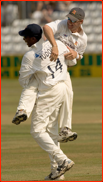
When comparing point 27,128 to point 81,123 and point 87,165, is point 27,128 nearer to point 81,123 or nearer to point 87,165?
point 81,123

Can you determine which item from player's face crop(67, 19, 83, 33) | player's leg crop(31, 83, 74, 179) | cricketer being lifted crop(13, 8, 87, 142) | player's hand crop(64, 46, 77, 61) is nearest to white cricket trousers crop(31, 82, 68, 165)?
player's leg crop(31, 83, 74, 179)

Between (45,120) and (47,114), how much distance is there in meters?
0.07

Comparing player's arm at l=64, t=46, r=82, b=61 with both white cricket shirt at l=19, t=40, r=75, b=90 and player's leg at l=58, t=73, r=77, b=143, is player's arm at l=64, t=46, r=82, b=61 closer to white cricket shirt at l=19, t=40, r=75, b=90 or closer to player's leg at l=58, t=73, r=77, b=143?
white cricket shirt at l=19, t=40, r=75, b=90

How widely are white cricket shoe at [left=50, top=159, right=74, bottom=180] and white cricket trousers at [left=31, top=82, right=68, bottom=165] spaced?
6cm

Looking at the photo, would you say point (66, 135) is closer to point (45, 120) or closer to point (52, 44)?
point (45, 120)

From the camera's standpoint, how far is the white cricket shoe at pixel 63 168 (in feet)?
13.9

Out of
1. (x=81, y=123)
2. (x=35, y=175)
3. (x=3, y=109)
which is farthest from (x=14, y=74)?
(x=35, y=175)

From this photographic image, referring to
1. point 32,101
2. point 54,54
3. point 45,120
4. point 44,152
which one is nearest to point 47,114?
point 45,120

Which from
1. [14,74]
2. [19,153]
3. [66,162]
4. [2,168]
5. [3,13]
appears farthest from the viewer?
[3,13]

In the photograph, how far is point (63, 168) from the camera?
4246 millimetres

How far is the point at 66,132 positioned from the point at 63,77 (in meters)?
0.62

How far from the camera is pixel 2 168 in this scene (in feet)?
16.5

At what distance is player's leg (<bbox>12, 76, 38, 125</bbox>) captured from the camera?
432 centimetres

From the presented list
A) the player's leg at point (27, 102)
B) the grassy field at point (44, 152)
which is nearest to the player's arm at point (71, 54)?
the player's leg at point (27, 102)
